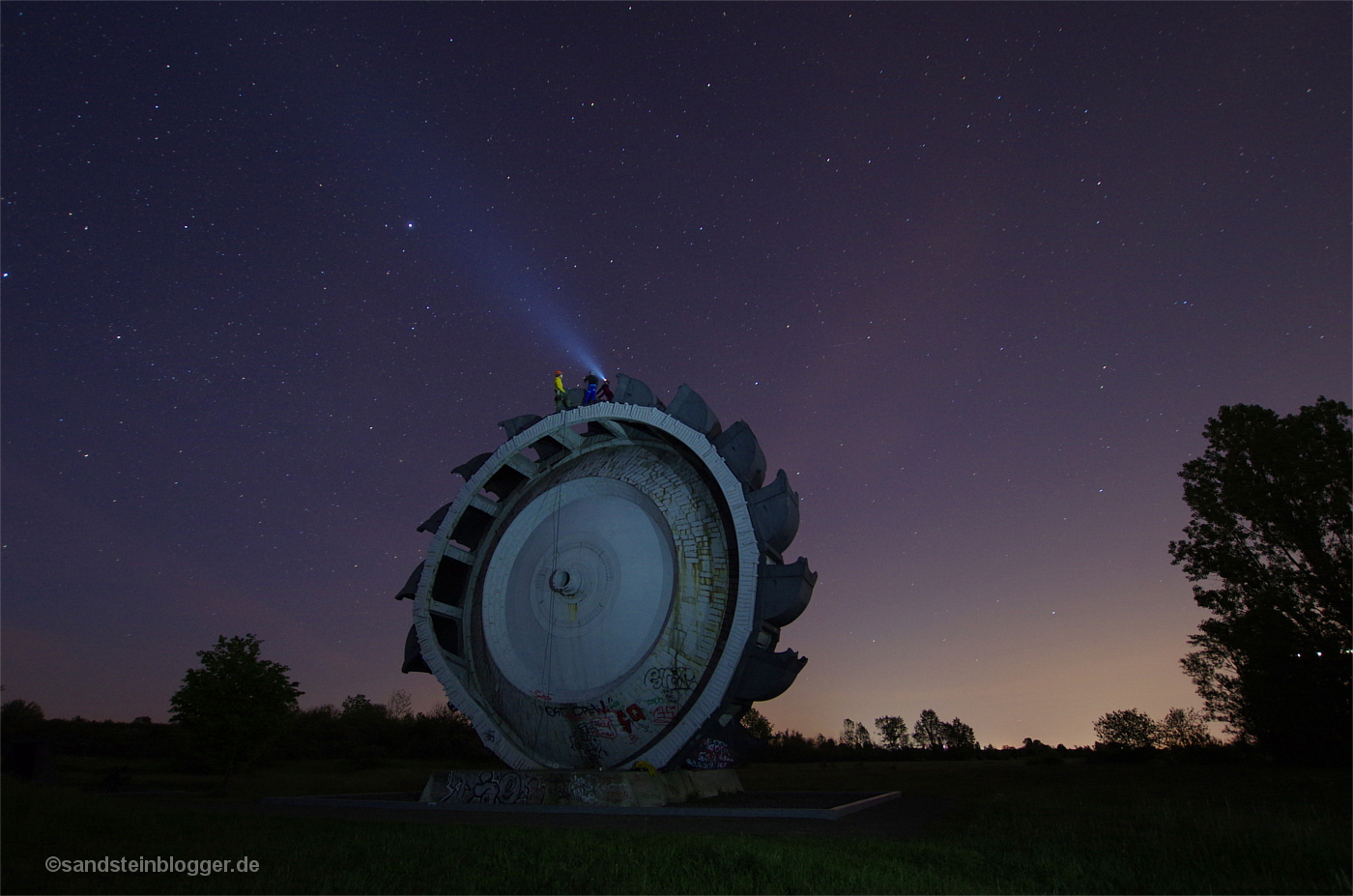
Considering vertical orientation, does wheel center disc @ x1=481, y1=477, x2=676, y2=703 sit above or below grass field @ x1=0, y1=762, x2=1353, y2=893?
above

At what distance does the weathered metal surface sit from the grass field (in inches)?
291

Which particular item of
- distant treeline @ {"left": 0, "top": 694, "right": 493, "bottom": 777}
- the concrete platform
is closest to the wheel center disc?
the concrete platform

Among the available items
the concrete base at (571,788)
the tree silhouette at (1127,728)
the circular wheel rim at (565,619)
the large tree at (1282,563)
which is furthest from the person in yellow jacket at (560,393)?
the tree silhouette at (1127,728)

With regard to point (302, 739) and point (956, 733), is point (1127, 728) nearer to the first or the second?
point (956, 733)

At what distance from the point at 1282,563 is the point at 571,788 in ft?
76.5

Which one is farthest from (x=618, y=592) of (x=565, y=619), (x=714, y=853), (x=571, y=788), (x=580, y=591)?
(x=714, y=853)

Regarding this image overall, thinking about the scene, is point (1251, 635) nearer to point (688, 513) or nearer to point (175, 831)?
point (688, 513)

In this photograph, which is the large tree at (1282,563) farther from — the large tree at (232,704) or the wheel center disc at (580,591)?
the large tree at (232,704)

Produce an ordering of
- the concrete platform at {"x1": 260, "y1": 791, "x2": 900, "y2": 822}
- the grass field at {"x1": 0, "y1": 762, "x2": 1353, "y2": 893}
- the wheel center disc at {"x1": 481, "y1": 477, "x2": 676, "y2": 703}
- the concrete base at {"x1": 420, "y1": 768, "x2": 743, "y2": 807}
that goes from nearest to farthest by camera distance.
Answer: the grass field at {"x1": 0, "y1": 762, "x2": 1353, "y2": 893}
the concrete platform at {"x1": 260, "y1": 791, "x2": 900, "y2": 822}
the concrete base at {"x1": 420, "y1": 768, "x2": 743, "y2": 807}
the wheel center disc at {"x1": 481, "y1": 477, "x2": 676, "y2": 703}

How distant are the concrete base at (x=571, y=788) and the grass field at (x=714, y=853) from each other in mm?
5502

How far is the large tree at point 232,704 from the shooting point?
2905 centimetres

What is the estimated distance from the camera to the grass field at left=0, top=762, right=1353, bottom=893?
28.1ft

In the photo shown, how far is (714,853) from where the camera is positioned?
1034 centimetres

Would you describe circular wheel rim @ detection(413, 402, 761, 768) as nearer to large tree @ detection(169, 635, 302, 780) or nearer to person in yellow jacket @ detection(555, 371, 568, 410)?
person in yellow jacket @ detection(555, 371, 568, 410)
